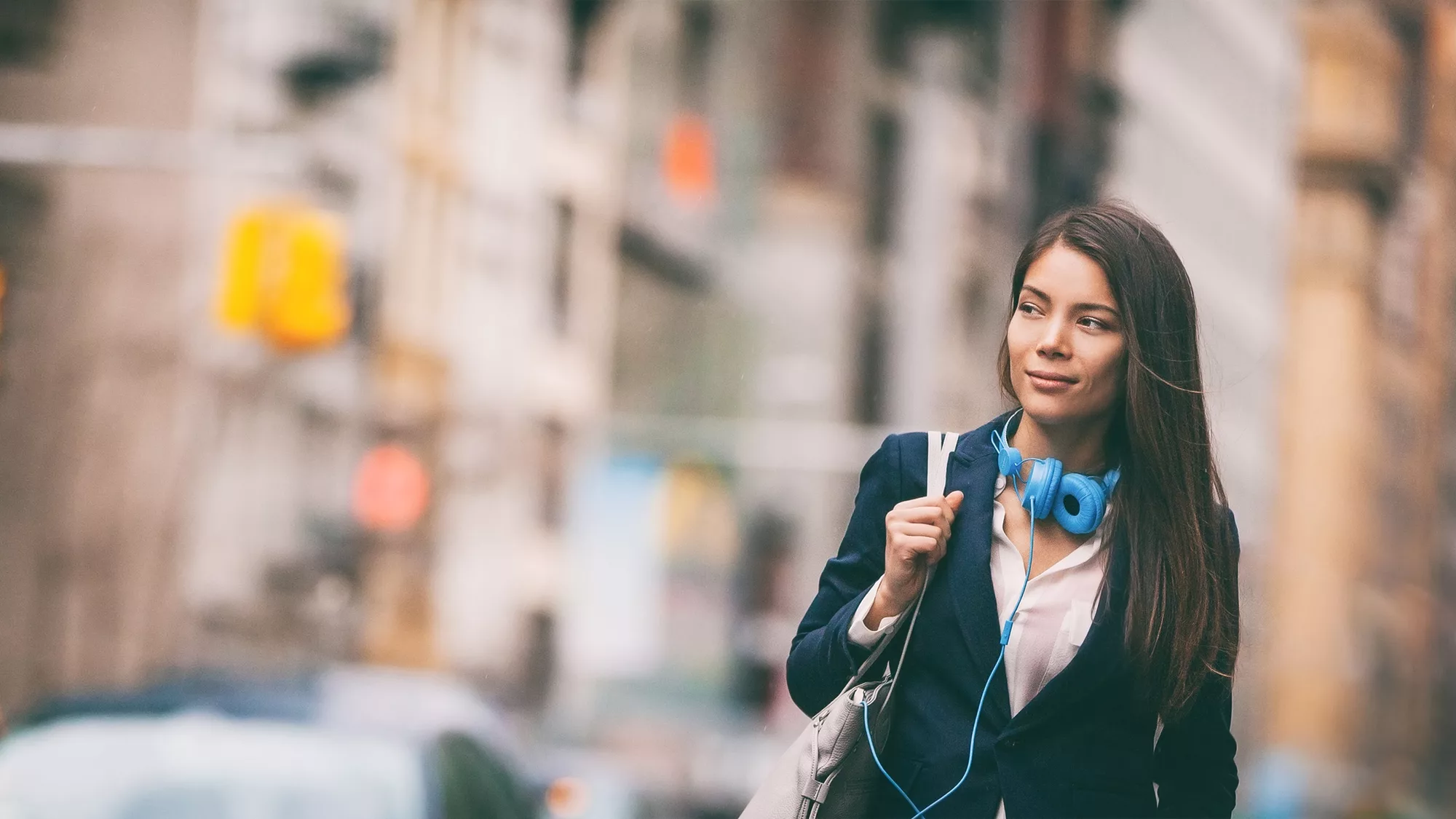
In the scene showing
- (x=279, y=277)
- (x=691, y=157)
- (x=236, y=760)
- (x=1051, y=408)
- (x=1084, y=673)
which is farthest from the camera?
(x=691, y=157)

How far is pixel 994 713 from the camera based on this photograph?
2.95 meters

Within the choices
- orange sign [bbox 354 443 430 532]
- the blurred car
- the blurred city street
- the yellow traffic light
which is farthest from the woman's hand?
orange sign [bbox 354 443 430 532]

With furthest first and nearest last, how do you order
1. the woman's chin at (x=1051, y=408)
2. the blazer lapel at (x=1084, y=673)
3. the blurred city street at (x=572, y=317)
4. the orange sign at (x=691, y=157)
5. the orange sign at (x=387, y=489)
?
the orange sign at (x=691, y=157) → the orange sign at (x=387, y=489) → the blurred city street at (x=572, y=317) → the woman's chin at (x=1051, y=408) → the blazer lapel at (x=1084, y=673)

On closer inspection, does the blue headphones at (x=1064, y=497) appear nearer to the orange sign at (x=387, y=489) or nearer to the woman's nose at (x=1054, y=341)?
the woman's nose at (x=1054, y=341)

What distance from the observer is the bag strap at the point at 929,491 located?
118 inches

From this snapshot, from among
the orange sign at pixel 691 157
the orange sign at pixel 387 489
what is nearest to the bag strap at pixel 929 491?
the orange sign at pixel 387 489

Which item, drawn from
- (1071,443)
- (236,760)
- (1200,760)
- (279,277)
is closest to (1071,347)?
(1071,443)

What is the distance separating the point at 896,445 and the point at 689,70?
90.6ft

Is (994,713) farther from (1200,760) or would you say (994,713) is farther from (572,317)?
(572,317)

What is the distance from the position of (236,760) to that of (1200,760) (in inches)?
131

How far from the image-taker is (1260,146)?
30578 millimetres

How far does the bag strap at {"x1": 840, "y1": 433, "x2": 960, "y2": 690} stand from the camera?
9.82ft

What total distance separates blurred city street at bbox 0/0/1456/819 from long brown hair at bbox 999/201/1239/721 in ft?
38.6

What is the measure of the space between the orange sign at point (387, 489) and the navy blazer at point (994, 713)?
20886 millimetres
